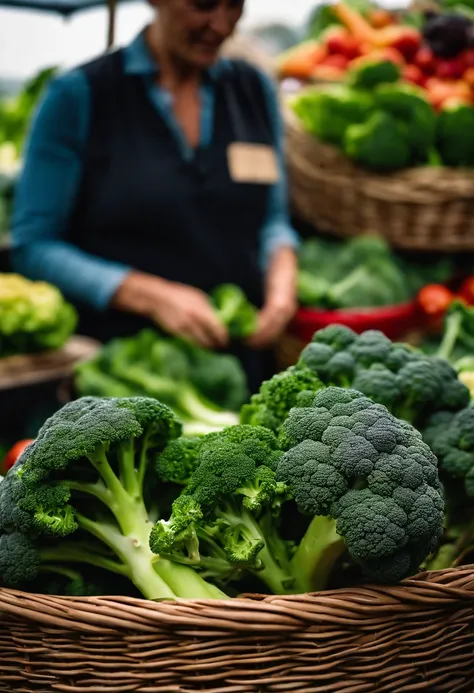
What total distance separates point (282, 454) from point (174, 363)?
3.66ft

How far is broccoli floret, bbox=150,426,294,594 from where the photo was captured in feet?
3.75

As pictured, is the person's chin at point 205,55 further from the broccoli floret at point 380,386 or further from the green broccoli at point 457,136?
the broccoli floret at point 380,386

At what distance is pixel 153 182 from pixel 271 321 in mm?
538

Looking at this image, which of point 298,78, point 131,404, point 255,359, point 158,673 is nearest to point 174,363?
point 255,359

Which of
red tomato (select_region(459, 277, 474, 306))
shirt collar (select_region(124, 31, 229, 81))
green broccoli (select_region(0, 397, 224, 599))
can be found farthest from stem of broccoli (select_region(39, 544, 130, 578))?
red tomato (select_region(459, 277, 474, 306))

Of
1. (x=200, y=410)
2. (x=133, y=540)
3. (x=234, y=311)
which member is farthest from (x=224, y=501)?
(x=234, y=311)

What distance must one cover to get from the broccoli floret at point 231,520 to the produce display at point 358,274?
4.99ft

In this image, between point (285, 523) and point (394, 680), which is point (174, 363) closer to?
point (285, 523)

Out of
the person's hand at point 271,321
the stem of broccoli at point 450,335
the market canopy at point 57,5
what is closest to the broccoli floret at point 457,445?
the stem of broccoli at point 450,335

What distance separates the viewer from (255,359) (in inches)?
109

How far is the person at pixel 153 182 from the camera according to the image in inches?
90.7

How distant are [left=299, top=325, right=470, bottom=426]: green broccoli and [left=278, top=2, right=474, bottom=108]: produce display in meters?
1.74

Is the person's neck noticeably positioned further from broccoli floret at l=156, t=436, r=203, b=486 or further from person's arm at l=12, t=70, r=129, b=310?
broccoli floret at l=156, t=436, r=203, b=486

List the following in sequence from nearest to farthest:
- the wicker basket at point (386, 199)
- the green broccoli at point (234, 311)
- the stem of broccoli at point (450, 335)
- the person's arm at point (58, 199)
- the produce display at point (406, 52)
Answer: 1. the stem of broccoli at point (450, 335)
2. the person's arm at point (58, 199)
3. the green broccoli at point (234, 311)
4. the wicker basket at point (386, 199)
5. the produce display at point (406, 52)
